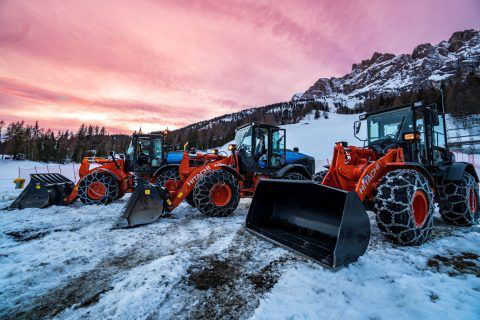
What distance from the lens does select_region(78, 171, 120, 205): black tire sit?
26.3 ft

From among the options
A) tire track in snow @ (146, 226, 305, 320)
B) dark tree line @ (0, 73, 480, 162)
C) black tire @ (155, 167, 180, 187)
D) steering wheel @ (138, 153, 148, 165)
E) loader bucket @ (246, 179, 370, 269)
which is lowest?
tire track in snow @ (146, 226, 305, 320)

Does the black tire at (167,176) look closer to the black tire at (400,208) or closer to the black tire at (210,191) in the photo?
the black tire at (210,191)

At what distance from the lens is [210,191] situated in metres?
5.93

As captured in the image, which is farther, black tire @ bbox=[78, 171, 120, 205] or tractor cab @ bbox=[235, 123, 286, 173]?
black tire @ bbox=[78, 171, 120, 205]

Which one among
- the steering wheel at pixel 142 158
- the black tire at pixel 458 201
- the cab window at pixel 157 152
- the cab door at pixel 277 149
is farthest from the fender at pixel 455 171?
the steering wheel at pixel 142 158

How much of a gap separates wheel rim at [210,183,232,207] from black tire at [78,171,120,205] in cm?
442

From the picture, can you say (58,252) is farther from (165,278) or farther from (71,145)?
(71,145)

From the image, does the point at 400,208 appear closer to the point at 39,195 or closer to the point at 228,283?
the point at 228,283

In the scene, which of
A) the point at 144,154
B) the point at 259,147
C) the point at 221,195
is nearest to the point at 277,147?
the point at 259,147

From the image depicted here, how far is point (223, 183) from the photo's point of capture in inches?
238

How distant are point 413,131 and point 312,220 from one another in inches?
122

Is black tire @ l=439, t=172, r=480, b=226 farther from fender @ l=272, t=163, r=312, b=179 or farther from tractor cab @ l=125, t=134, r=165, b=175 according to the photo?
tractor cab @ l=125, t=134, r=165, b=175

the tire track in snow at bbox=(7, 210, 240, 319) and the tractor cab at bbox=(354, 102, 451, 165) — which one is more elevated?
the tractor cab at bbox=(354, 102, 451, 165)

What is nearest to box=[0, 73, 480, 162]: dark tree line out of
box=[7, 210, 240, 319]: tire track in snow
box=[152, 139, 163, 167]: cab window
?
box=[152, 139, 163, 167]: cab window
